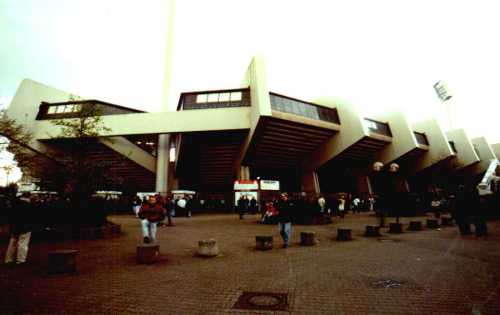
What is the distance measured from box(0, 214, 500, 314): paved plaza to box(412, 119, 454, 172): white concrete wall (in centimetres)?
3539

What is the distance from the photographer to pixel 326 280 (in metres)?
4.65

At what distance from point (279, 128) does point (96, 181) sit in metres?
17.3

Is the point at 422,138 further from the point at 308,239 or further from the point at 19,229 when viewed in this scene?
the point at 19,229

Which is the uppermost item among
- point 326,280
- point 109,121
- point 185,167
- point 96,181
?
point 109,121

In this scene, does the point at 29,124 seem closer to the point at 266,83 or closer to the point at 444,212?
the point at 266,83

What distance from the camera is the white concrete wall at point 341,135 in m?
26.7

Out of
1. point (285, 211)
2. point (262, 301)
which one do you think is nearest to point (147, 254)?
point (262, 301)

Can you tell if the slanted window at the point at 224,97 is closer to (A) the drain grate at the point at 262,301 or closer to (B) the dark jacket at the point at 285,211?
(B) the dark jacket at the point at 285,211

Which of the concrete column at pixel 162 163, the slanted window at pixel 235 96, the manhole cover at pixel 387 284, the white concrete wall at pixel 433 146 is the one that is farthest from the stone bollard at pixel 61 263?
the white concrete wall at pixel 433 146

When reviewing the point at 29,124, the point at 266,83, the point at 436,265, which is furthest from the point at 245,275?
the point at 29,124

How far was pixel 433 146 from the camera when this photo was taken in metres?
38.2

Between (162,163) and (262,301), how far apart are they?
90.6ft

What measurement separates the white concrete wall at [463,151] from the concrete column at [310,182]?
26765 mm

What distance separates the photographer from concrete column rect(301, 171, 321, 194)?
3175 centimetres
